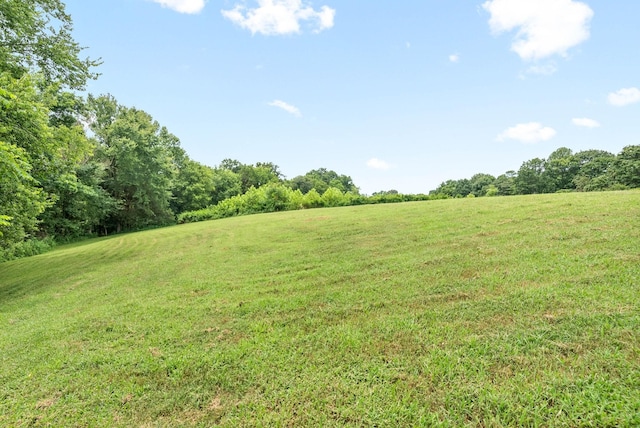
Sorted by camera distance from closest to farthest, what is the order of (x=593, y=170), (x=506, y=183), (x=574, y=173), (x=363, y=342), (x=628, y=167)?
1. (x=363, y=342)
2. (x=628, y=167)
3. (x=593, y=170)
4. (x=574, y=173)
5. (x=506, y=183)

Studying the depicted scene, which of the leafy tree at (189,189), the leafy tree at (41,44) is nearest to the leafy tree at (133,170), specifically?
the leafy tree at (189,189)

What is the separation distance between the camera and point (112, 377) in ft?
8.87

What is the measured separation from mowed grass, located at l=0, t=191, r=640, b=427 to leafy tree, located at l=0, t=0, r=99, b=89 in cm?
760

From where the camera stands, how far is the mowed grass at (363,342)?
1.98 m

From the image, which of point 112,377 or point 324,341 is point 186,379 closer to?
point 112,377

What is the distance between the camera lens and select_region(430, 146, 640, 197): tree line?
1302 inches

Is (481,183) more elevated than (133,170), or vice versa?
(133,170)

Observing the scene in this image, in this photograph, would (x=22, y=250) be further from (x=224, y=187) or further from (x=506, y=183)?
(x=506, y=183)

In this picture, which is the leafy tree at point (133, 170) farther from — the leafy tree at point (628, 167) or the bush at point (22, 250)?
the leafy tree at point (628, 167)

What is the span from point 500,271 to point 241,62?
57.0ft

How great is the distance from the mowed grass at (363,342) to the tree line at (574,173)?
3252 cm

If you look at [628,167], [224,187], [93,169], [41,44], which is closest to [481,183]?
[628,167]

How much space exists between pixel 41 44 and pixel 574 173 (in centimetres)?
6351

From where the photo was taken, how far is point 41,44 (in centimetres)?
874
